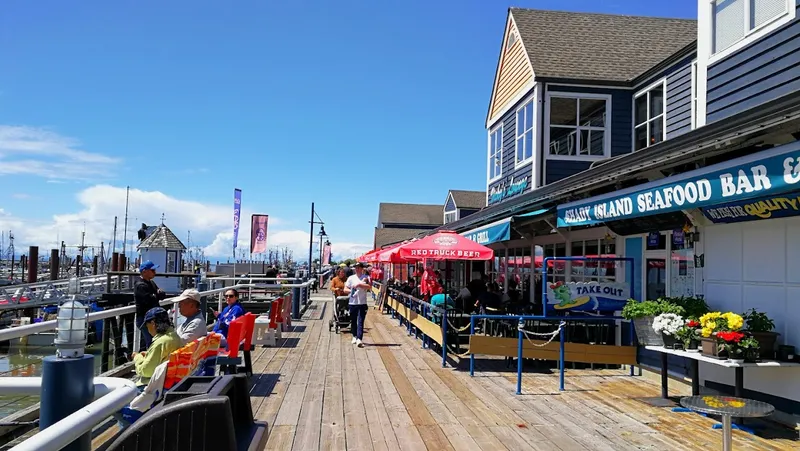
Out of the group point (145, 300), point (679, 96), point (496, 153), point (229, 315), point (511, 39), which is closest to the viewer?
point (145, 300)

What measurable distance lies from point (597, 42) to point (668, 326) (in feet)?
35.3

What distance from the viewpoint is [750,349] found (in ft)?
19.6

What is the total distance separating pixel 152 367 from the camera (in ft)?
16.7

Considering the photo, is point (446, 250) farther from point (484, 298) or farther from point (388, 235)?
point (388, 235)

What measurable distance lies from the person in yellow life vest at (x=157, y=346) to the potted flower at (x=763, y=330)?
571 centimetres

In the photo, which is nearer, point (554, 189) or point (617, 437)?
point (617, 437)

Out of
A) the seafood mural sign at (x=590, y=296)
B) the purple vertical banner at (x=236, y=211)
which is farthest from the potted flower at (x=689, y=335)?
the purple vertical banner at (x=236, y=211)

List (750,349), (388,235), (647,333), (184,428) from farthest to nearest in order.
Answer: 1. (388,235)
2. (647,333)
3. (750,349)
4. (184,428)

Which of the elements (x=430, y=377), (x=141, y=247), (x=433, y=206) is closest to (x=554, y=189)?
(x=430, y=377)

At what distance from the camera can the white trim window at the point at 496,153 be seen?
1681 cm

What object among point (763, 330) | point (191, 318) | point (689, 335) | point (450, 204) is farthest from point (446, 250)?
point (450, 204)

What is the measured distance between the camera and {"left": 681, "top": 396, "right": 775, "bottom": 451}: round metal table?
4.08m

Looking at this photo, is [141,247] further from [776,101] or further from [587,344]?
[776,101]

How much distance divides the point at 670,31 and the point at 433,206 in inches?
2153
